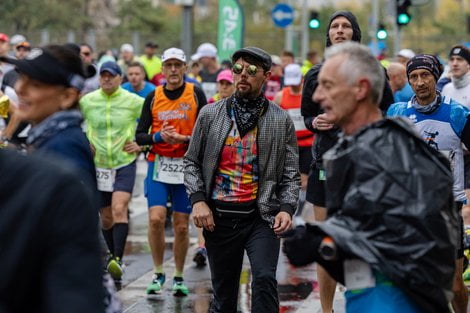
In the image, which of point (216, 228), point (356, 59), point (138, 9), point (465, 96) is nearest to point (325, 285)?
point (216, 228)

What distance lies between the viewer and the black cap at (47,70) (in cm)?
436

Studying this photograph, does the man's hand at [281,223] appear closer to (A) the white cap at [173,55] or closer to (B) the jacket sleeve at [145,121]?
(B) the jacket sleeve at [145,121]

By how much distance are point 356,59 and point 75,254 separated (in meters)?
1.81

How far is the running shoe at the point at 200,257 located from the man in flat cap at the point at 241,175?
4147mm

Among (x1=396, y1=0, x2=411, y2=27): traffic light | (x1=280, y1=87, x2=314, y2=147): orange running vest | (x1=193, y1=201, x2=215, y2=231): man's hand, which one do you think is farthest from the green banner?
(x1=193, y1=201, x2=215, y2=231): man's hand

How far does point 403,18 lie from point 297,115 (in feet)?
19.8

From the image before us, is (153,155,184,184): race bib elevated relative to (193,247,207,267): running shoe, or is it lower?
elevated

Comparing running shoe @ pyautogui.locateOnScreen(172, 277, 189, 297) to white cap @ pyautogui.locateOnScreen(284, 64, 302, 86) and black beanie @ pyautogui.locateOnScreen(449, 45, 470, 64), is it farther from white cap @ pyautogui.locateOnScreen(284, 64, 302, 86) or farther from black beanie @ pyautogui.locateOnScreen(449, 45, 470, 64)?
white cap @ pyautogui.locateOnScreen(284, 64, 302, 86)

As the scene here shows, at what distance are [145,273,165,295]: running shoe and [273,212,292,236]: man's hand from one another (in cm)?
300

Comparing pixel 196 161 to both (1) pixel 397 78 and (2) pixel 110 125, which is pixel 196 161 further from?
(1) pixel 397 78

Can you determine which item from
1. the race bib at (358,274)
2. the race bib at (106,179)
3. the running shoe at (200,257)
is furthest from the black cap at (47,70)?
the running shoe at (200,257)

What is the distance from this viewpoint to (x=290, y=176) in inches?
304

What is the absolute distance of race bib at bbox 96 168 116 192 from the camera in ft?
36.7

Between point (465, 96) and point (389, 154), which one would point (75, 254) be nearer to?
point (389, 154)
